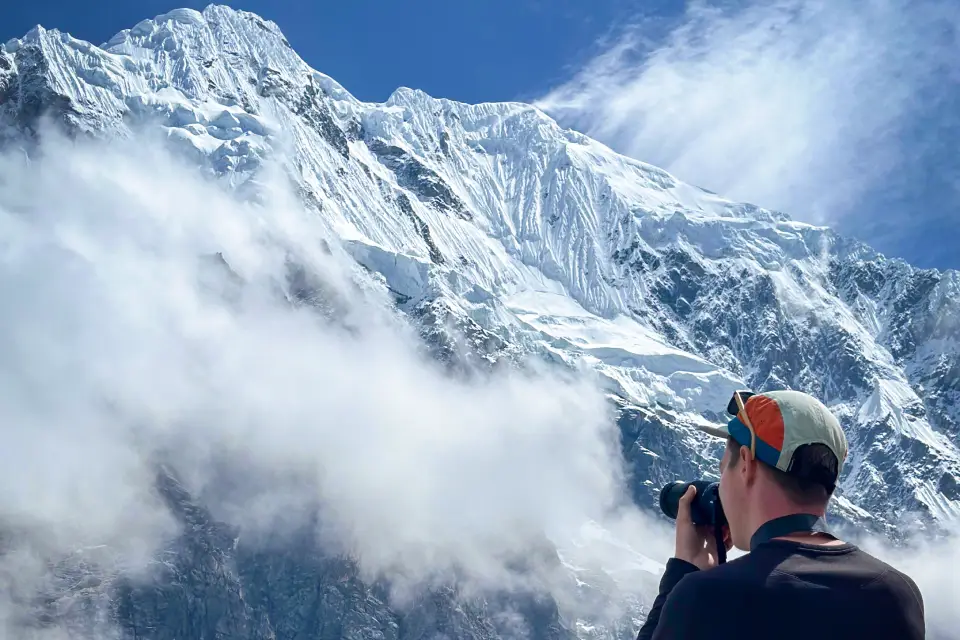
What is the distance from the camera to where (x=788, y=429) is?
417 cm

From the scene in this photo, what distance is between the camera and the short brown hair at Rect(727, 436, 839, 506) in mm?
4172

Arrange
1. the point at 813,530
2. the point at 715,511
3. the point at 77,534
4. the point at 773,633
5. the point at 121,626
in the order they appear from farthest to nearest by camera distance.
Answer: the point at 77,534, the point at 121,626, the point at 715,511, the point at 813,530, the point at 773,633

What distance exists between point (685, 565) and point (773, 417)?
0.89 metres

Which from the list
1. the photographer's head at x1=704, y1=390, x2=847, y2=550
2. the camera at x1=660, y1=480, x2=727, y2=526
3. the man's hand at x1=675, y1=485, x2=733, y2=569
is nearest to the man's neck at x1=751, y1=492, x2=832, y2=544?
the photographer's head at x1=704, y1=390, x2=847, y2=550

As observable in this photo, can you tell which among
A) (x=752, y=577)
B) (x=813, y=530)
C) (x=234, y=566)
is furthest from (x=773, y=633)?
(x=234, y=566)

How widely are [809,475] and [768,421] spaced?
0.27 metres

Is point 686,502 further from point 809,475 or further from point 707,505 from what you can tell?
point 809,475

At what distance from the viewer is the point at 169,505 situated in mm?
199250

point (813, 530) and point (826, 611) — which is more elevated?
point (813, 530)

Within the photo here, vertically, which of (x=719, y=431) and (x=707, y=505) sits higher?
(x=719, y=431)

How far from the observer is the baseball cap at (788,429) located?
415cm

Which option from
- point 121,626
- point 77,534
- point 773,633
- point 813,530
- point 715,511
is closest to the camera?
point 773,633

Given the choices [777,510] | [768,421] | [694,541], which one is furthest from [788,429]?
[694,541]

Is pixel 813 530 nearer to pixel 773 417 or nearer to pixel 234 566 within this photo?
pixel 773 417
